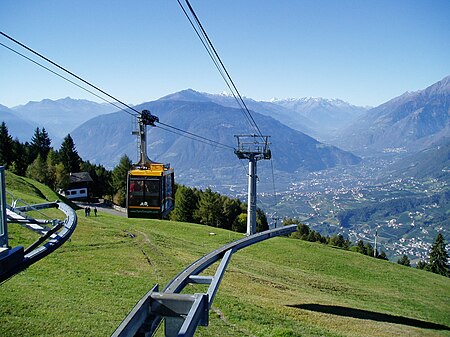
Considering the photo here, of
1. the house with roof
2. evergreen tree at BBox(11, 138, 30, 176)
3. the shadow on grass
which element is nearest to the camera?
the shadow on grass

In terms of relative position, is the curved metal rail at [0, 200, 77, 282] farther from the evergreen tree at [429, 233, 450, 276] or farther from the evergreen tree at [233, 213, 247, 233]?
the evergreen tree at [429, 233, 450, 276]

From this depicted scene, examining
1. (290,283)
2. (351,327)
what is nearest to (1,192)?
(351,327)

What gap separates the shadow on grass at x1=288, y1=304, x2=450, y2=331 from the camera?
19422 mm

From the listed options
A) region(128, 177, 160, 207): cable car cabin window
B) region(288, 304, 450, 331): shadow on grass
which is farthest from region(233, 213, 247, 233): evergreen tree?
region(128, 177, 160, 207): cable car cabin window

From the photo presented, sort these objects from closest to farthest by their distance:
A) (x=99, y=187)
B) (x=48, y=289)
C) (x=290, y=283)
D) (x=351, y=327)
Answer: (x=48, y=289) → (x=351, y=327) → (x=290, y=283) → (x=99, y=187)

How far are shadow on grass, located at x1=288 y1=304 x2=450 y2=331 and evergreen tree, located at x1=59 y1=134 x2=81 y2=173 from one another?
6538 centimetres

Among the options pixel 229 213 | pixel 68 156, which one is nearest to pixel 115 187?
pixel 68 156

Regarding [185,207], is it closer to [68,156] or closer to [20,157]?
[68,156]

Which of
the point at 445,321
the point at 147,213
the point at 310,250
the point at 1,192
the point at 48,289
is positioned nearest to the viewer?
the point at 1,192

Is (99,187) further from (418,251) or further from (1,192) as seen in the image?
(418,251)

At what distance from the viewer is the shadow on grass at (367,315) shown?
1942cm

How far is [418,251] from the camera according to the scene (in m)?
195

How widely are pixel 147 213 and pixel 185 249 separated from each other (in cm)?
1094

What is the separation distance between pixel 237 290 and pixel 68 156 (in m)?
65.1
